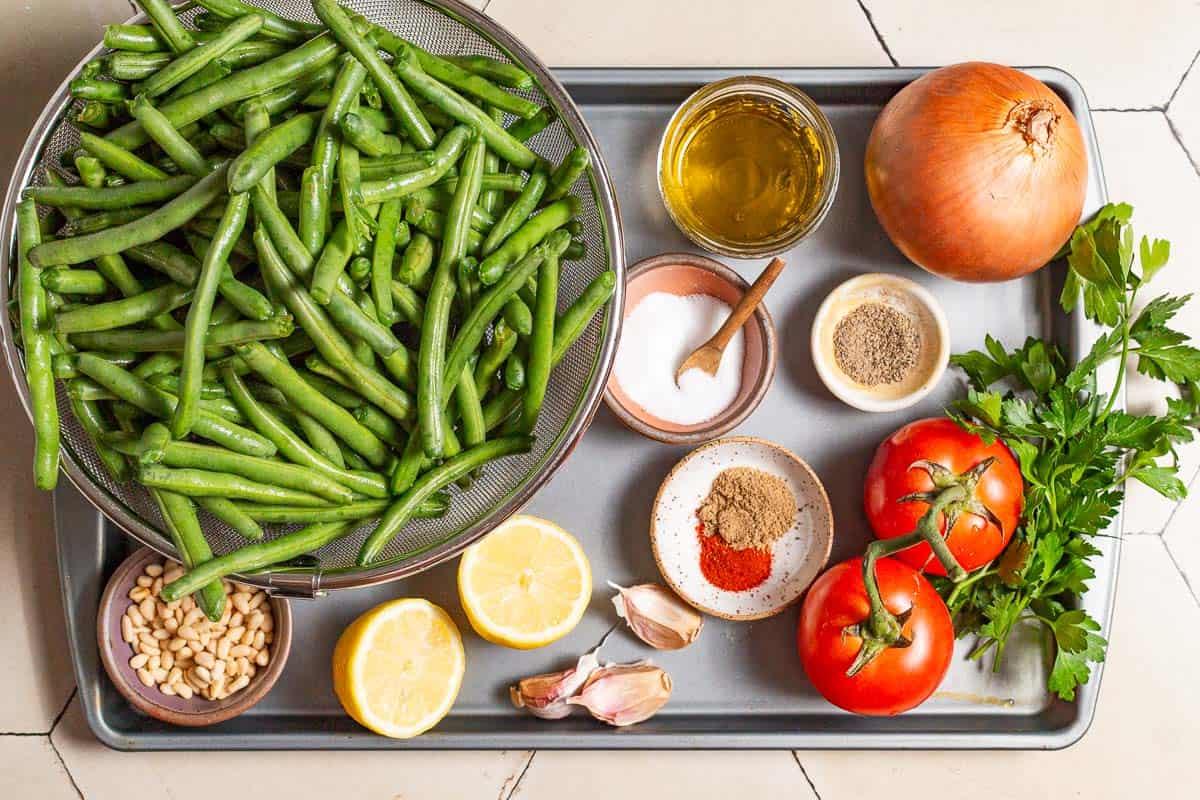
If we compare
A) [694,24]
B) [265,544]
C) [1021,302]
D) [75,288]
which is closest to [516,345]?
[265,544]

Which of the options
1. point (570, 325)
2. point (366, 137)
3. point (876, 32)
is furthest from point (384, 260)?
point (876, 32)

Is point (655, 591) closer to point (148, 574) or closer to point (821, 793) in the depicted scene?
point (821, 793)

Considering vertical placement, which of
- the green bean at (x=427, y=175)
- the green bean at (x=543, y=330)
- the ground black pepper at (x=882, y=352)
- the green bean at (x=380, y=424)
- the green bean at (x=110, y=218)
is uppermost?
the green bean at (x=427, y=175)

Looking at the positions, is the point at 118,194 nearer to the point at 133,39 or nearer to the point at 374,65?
the point at 133,39

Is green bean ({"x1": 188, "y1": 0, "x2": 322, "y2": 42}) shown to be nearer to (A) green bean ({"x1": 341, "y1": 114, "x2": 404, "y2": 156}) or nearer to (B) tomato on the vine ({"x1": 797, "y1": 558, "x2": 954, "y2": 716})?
(A) green bean ({"x1": 341, "y1": 114, "x2": 404, "y2": 156})

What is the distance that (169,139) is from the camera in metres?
1.14

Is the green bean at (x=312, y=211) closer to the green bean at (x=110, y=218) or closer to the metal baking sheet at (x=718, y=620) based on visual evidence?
the green bean at (x=110, y=218)

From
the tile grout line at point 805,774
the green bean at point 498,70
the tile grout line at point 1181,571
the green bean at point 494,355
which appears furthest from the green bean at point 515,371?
the tile grout line at point 1181,571

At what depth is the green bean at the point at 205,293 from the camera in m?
1.09

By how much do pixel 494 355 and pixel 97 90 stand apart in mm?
558

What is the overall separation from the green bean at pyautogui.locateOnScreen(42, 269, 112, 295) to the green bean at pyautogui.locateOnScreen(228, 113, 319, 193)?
24 centimetres

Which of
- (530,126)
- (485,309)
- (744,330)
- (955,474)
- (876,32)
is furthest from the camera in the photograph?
(876,32)

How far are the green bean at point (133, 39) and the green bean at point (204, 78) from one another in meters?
0.07

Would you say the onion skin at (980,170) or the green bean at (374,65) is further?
the onion skin at (980,170)
